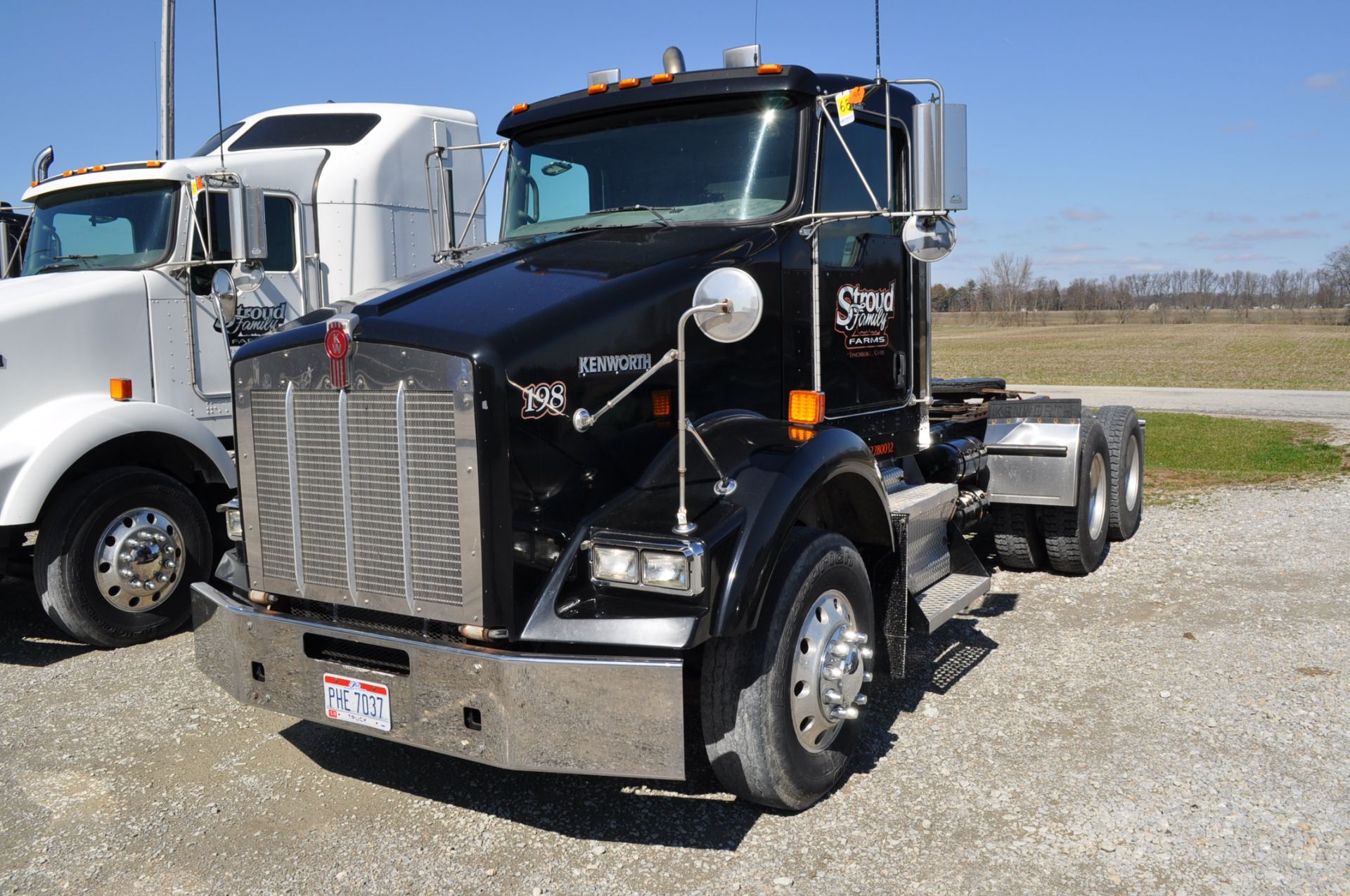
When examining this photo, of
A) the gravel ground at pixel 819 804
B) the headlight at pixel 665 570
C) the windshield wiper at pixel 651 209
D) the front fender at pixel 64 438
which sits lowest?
the gravel ground at pixel 819 804

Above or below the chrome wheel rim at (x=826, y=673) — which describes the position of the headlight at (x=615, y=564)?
above

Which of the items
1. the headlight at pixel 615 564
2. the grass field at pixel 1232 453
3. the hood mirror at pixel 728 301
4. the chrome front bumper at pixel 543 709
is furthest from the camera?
the grass field at pixel 1232 453

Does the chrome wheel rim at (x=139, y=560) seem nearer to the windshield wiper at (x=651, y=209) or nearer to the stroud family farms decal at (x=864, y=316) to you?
the windshield wiper at (x=651, y=209)

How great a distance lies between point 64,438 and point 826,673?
444cm

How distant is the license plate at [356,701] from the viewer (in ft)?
12.0

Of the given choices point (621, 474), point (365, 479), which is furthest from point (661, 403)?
point (365, 479)

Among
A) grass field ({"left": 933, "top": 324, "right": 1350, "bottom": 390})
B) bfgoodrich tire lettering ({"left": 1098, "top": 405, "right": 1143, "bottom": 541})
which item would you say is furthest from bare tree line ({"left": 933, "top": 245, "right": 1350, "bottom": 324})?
bfgoodrich tire lettering ({"left": 1098, "top": 405, "right": 1143, "bottom": 541})

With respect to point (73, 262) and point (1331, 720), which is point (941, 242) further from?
point (73, 262)

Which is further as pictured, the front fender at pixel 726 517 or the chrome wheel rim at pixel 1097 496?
the chrome wheel rim at pixel 1097 496

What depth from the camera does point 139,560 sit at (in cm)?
635

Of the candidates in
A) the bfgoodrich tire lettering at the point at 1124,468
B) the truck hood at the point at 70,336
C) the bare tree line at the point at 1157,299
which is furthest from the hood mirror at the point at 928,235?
the bare tree line at the point at 1157,299

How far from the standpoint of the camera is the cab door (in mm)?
5027

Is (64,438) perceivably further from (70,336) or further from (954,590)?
(954,590)

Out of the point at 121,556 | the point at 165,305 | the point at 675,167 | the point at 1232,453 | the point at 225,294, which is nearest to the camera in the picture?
the point at 675,167
